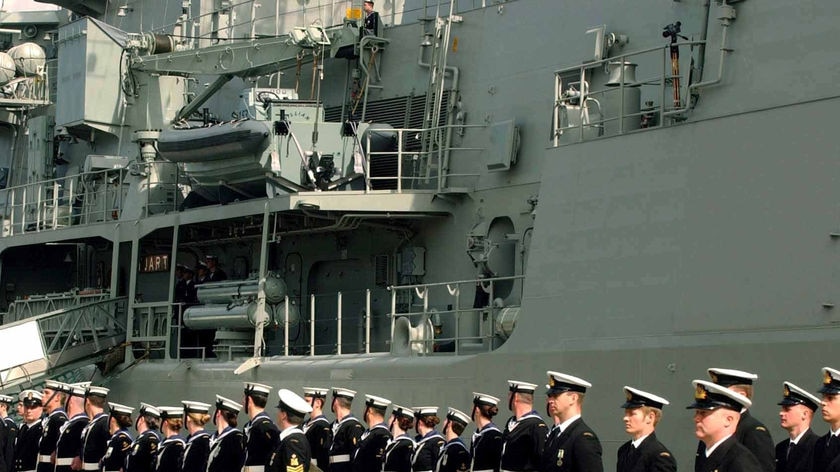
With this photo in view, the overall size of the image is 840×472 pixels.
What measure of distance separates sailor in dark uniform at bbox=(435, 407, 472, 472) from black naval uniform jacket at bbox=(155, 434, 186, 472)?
195 cm

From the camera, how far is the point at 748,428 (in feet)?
25.0

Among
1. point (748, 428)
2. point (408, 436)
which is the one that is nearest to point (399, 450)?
point (408, 436)

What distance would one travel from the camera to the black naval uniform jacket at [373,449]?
1059 cm

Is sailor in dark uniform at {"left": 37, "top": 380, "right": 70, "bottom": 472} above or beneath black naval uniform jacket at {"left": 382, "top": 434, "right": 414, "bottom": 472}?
beneath

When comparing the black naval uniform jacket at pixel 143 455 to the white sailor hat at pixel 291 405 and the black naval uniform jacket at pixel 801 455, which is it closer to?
the white sailor hat at pixel 291 405

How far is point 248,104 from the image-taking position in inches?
651

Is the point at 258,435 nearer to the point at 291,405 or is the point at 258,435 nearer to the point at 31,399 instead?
the point at 291,405

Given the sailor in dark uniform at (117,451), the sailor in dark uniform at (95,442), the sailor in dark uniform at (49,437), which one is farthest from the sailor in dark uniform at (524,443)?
the sailor in dark uniform at (49,437)

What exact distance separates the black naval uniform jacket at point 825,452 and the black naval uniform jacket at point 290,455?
10.5 feet

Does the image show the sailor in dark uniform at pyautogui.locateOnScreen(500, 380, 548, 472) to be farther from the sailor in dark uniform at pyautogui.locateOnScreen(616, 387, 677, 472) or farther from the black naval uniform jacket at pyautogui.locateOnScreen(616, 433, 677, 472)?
the black naval uniform jacket at pyautogui.locateOnScreen(616, 433, 677, 472)

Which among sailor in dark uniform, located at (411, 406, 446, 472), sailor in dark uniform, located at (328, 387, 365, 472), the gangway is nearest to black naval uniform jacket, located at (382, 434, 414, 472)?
sailor in dark uniform, located at (411, 406, 446, 472)

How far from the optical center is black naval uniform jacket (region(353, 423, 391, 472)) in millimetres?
10586

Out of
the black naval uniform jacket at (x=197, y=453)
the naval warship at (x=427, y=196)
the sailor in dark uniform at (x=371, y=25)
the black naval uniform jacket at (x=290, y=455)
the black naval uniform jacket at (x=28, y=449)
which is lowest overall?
the black naval uniform jacket at (x=28, y=449)

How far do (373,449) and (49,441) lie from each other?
144 inches
